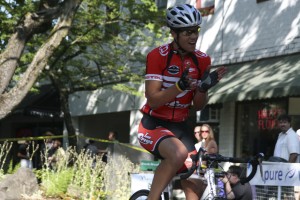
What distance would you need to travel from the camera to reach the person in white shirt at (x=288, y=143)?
36.5 feet

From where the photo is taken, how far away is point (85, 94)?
27734 mm

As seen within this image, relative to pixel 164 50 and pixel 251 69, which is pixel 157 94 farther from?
pixel 251 69

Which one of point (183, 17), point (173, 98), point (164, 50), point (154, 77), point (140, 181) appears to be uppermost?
point (183, 17)

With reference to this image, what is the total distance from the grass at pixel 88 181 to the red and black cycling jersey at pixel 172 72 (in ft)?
19.6

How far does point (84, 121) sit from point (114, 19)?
1121 cm

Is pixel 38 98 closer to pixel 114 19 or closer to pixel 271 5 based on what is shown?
pixel 114 19

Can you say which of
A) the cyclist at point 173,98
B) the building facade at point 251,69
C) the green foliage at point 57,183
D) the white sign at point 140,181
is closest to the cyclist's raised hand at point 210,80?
the cyclist at point 173,98

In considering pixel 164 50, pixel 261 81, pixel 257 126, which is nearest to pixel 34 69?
pixel 261 81

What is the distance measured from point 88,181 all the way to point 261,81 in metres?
4.97

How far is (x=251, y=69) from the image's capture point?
17578 mm

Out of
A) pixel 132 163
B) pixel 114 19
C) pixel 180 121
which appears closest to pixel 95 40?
pixel 114 19

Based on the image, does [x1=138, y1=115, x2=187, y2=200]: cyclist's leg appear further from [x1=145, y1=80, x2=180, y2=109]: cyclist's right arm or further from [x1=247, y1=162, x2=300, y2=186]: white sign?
[x1=247, y1=162, x2=300, y2=186]: white sign

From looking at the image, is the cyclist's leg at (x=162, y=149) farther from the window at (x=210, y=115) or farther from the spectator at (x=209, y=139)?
the window at (x=210, y=115)

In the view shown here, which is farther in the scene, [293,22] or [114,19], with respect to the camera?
[114,19]
